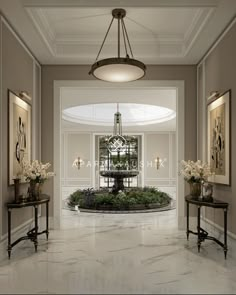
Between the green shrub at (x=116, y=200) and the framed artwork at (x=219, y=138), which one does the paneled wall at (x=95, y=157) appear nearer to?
the green shrub at (x=116, y=200)

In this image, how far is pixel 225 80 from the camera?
5.15 metres

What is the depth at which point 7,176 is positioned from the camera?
15.9 feet

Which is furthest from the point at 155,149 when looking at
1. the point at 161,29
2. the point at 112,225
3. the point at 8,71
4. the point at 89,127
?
the point at 8,71

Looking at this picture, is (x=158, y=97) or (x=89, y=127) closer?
(x=158, y=97)

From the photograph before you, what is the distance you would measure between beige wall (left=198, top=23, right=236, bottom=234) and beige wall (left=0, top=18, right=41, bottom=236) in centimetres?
341

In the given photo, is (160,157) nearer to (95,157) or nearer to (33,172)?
(95,157)

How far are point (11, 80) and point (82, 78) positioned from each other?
2.09 metres

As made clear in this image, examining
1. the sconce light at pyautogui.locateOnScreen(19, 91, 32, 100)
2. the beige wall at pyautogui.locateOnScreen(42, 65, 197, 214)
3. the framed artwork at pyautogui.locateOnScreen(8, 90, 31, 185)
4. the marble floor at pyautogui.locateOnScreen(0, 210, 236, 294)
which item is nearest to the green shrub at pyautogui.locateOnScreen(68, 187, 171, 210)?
the marble floor at pyautogui.locateOnScreen(0, 210, 236, 294)

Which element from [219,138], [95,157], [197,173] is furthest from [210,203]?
[95,157]

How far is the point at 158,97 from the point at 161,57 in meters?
2.85

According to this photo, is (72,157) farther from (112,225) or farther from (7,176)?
(7,176)

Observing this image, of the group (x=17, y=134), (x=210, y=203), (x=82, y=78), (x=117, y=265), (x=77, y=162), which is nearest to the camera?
(x=117, y=265)

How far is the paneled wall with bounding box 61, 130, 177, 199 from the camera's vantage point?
1627 cm

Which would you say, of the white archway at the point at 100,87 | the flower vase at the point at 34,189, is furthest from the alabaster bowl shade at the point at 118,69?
the flower vase at the point at 34,189
